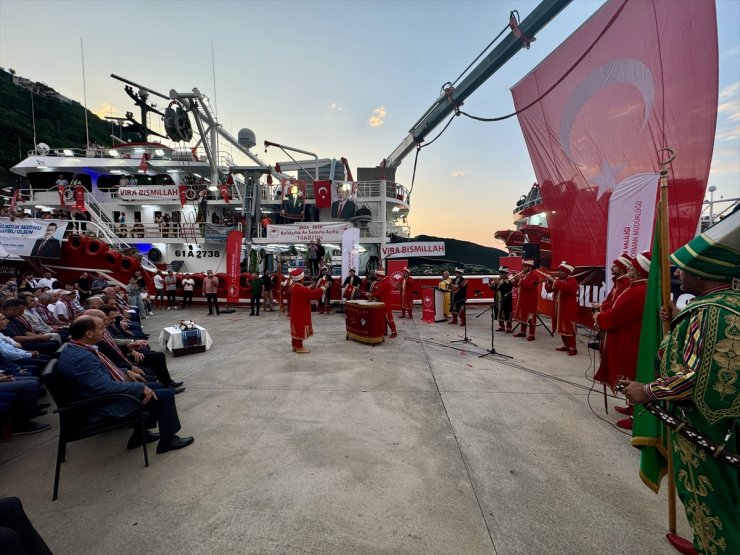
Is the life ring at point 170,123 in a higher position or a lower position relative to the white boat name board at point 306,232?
higher

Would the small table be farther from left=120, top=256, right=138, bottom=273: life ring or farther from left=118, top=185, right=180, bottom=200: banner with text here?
left=118, top=185, right=180, bottom=200: banner with text

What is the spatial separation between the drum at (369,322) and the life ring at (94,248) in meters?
11.5

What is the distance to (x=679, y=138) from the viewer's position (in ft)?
16.0

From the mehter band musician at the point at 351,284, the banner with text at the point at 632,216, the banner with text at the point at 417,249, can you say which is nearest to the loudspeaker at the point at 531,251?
the banner with text at the point at 417,249

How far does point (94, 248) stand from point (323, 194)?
9878 mm

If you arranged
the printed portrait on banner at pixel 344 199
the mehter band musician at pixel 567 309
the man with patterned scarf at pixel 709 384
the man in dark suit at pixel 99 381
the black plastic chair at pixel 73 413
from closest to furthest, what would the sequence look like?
the man with patterned scarf at pixel 709 384, the black plastic chair at pixel 73 413, the man in dark suit at pixel 99 381, the mehter band musician at pixel 567 309, the printed portrait on banner at pixel 344 199

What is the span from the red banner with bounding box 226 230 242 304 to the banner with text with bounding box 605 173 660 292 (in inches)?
450

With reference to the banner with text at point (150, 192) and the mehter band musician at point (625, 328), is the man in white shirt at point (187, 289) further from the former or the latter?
the mehter band musician at point (625, 328)

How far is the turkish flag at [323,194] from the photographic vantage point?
16.1 metres

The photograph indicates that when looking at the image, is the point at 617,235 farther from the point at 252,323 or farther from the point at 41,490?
the point at 252,323

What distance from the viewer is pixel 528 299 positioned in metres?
7.80

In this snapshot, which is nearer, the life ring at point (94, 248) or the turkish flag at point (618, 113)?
the turkish flag at point (618, 113)

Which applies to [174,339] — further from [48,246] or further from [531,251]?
[531,251]

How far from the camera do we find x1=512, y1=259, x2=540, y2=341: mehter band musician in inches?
299
